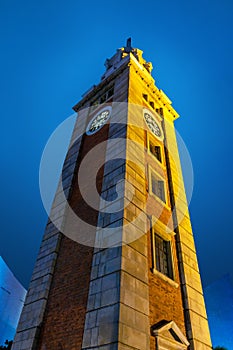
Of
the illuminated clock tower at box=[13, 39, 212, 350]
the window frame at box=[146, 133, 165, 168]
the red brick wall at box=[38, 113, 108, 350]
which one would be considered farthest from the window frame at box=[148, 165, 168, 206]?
the red brick wall at box=[38, 113, 108, 350]

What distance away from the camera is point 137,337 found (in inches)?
284

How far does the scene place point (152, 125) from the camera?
1719 cm

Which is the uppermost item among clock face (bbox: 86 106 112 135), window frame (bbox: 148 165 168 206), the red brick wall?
clock face (bbox: 86 106 112 135)

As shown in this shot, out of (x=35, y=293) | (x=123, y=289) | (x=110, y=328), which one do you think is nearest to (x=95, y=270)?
(x=123, y=289)

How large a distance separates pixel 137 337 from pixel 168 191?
323 inches

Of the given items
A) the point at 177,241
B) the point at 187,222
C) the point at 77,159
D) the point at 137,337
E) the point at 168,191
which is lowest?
the point at 137,337

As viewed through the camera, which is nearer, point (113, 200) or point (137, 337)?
point (137, 337)

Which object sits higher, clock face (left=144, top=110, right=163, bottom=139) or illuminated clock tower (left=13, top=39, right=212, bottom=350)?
clock face (left=144, top=110, right=163, bottom=139)

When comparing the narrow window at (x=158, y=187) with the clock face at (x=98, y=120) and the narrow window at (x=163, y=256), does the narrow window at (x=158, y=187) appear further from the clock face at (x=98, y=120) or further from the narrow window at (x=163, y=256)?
the clock face at (x=98, y=120)

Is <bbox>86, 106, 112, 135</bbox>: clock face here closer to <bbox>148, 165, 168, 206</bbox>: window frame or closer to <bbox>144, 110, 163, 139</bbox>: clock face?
<bbox>144, 110, 163, 139</bbox>: clock face

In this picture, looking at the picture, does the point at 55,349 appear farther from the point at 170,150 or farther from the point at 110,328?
the point at 170,150

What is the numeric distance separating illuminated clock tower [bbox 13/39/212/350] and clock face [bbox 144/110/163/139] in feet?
1.22

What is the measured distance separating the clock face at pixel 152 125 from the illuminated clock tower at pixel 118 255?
14.6 inches

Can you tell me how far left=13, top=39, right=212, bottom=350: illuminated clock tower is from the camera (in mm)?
7836
